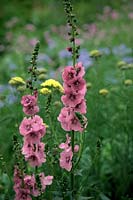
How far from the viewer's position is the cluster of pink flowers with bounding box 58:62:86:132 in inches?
86.6

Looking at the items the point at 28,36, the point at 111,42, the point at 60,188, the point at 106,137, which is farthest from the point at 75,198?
the point at 28,36

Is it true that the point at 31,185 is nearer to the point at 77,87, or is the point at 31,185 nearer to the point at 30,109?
the point at 30,109

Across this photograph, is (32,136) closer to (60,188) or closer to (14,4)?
(60,188)

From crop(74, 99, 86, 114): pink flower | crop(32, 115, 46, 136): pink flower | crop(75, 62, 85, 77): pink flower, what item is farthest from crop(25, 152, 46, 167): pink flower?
crop(75, 62, 85, 77): pink flower

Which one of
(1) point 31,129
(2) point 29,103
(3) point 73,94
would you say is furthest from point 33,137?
(3) point 73,94

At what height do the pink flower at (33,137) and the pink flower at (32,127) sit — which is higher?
the pink flower at (32,127)

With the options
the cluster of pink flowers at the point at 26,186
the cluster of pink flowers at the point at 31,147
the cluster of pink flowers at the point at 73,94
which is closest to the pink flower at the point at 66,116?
the cluster of pink flowers at the point at 73,94

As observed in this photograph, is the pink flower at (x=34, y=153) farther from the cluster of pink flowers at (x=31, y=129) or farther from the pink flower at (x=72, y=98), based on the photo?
the pink flower at (x=72, y=98)

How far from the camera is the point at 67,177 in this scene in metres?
2.57

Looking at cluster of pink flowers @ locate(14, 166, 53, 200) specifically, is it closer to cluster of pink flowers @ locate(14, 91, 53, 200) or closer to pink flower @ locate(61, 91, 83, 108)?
cluster of pink flowers @ locate(14, 91, 53, 200)

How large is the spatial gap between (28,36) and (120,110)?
6651 mm

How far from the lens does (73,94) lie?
223cm

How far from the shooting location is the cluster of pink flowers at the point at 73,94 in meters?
2.20

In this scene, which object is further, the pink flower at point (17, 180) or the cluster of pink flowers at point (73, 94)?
the pink flower at point (17, 180)
